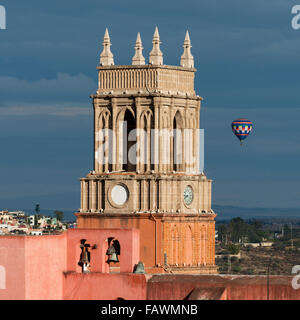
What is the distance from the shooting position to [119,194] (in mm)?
113125

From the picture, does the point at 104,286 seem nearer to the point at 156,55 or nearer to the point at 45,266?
the point at 45,266

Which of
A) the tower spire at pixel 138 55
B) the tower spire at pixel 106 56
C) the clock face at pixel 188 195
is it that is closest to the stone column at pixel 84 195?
the clock face at pixel 188 195

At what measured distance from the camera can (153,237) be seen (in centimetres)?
11106

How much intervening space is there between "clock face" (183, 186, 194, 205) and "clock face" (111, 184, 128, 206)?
3998mm

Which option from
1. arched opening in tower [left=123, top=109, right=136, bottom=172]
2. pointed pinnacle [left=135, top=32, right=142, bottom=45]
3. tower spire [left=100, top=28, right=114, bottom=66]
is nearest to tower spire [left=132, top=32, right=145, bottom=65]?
pointed pinnacle [left=135, top=32, right=142, bottom=45]

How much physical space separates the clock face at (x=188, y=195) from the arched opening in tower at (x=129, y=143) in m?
3.81

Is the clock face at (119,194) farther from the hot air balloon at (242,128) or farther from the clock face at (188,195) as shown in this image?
the hot air balloon at (242,128)

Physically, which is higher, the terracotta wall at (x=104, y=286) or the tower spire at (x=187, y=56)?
the tower spire at (x=187, y=56)

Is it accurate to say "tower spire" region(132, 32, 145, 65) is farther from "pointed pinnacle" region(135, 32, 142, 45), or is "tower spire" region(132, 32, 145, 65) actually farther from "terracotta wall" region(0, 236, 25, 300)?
"terracotta wall" region(0, 236, 25, 300)

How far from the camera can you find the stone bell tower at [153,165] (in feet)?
366
